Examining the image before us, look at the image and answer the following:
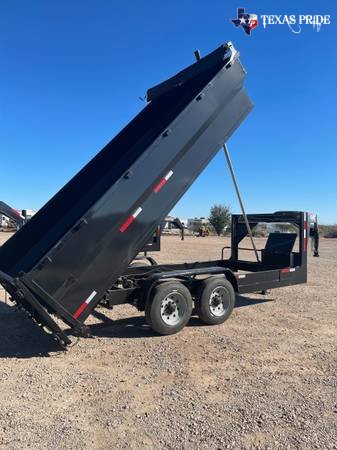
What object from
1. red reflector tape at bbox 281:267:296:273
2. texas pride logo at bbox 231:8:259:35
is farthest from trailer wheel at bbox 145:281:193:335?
texas pride logo at bbox 231:8:259:35

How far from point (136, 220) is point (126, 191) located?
43 cm

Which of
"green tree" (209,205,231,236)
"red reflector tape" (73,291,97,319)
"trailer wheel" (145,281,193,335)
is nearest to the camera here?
"red reflector tape" (73,291,97,319)

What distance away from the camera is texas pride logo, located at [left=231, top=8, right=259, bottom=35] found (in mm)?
8984

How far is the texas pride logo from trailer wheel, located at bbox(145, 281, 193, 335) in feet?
19.5

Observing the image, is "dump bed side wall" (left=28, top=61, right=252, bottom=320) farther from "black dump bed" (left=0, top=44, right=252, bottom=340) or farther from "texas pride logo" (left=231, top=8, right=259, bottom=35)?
"texas pride logo" (left=231, top=8, right=259, bottom=35)

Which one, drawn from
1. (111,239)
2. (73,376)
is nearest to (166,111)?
(111,239)

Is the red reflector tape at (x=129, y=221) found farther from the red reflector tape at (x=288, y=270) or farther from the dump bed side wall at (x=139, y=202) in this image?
the red reflector tape at (x=288, y=270)

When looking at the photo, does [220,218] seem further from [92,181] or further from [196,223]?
[92,181]

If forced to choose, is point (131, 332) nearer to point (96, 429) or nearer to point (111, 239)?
point (111, 239)

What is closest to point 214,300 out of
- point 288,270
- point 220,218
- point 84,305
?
point 288,270

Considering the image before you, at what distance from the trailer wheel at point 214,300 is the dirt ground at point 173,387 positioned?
21cm

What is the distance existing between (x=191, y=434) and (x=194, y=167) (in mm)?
3814

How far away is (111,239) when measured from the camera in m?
5.42

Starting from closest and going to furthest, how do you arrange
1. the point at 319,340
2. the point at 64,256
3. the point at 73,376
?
the point at 73,376, the point at 64,256, the point at 319,340
